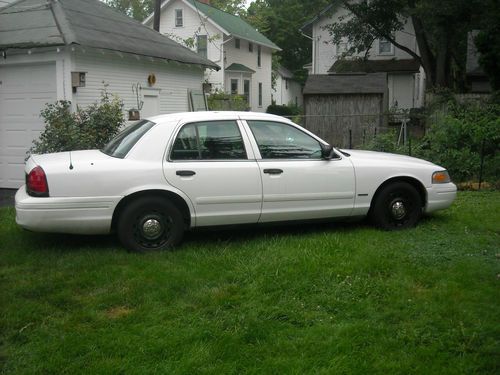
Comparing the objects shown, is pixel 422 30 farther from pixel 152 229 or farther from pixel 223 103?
pixel 152 229

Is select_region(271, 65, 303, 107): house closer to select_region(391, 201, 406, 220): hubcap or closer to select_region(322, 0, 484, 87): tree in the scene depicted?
select_region(322, 0, 484, 87): tree

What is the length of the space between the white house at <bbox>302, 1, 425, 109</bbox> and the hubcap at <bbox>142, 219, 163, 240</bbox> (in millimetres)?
23675

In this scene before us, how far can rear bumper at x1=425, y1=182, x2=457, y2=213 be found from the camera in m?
6.91

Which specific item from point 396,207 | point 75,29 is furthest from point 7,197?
point 396,207

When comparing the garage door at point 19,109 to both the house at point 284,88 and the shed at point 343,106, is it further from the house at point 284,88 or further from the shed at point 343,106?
the house at point 284,88

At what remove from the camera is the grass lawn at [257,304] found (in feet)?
12.1

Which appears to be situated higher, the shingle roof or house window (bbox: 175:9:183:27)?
house window (bbox: 175:9:183:27)

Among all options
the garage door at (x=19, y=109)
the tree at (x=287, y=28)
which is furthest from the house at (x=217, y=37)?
the tree at (x=287, y=28)

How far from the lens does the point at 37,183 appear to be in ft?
18.6

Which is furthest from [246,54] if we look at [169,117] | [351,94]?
[169,117]

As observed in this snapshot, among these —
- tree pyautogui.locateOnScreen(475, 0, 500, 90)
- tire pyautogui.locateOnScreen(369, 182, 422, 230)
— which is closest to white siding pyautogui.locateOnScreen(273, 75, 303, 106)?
tree pyautogui.locateOnScreen(475, 0, 500, 90)

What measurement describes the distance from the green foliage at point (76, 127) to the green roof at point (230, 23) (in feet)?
63.3

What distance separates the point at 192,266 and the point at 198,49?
25.8 metres

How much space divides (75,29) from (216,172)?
6.51 meters
